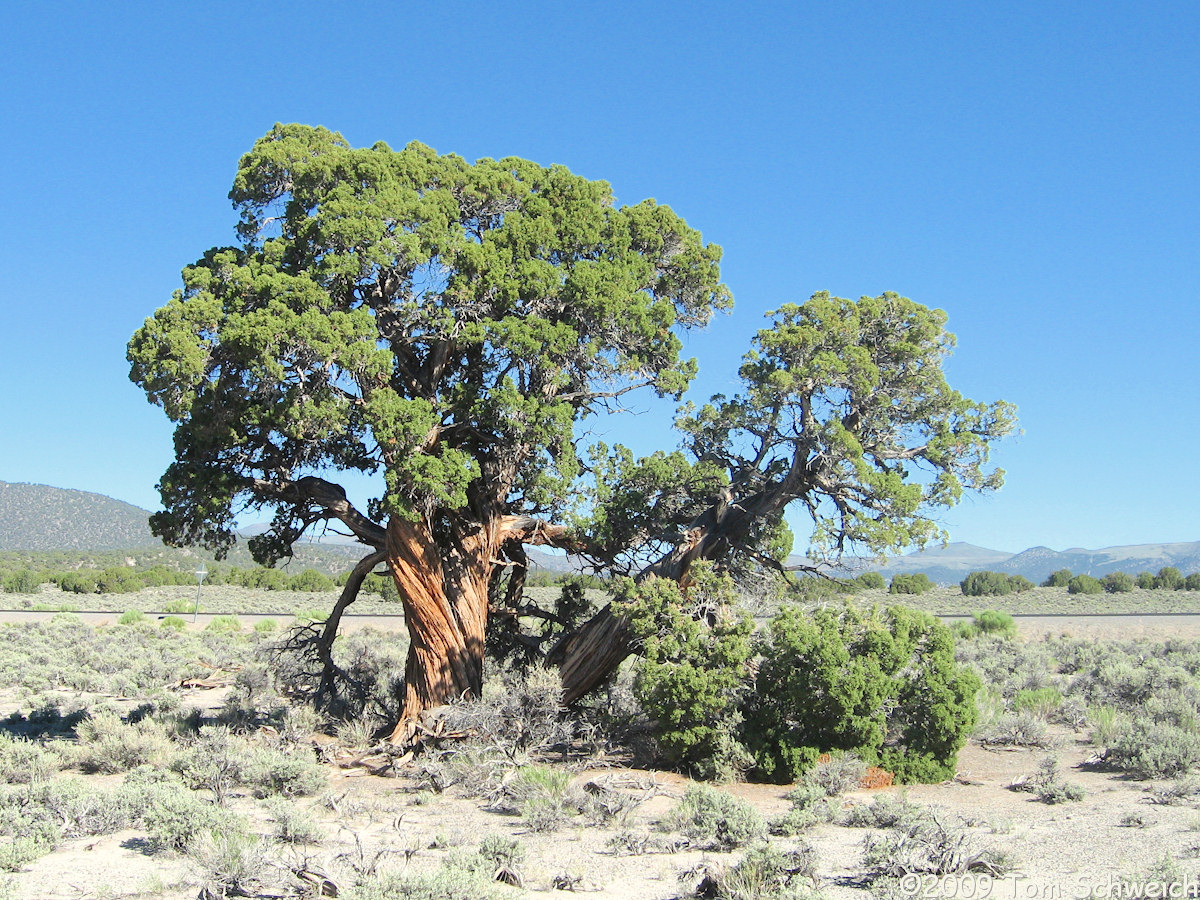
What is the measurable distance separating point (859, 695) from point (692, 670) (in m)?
1.95

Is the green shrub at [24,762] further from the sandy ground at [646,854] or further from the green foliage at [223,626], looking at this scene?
the green foliage at [223,626]

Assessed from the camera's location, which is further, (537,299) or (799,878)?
(537,299)

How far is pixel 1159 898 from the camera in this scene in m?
6.49

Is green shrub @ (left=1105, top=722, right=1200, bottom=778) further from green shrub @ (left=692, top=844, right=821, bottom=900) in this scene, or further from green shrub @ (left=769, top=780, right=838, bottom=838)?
green shrub @ (left=692, top=844, right=821, bottom=900)

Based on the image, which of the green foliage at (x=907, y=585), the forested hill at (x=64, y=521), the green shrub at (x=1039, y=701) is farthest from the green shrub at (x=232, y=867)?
the forested hill at (x=64, y=521)

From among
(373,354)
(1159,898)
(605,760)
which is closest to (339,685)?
(605,760)

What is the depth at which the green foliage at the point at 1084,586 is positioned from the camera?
58.6m

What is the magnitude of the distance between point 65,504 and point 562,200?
14181cm

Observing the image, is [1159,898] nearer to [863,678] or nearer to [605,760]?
[863,678]

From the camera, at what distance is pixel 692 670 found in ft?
38.7

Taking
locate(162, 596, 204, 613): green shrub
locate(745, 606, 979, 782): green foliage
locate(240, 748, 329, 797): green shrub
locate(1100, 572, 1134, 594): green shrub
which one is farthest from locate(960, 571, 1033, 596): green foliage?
locate(240, 748, 329, 797): green shrub

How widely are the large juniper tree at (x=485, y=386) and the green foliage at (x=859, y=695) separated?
1181 mm

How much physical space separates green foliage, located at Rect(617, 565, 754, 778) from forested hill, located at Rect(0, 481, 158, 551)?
118722 millimetres

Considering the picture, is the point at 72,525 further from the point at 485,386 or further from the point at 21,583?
the point at 485,386
